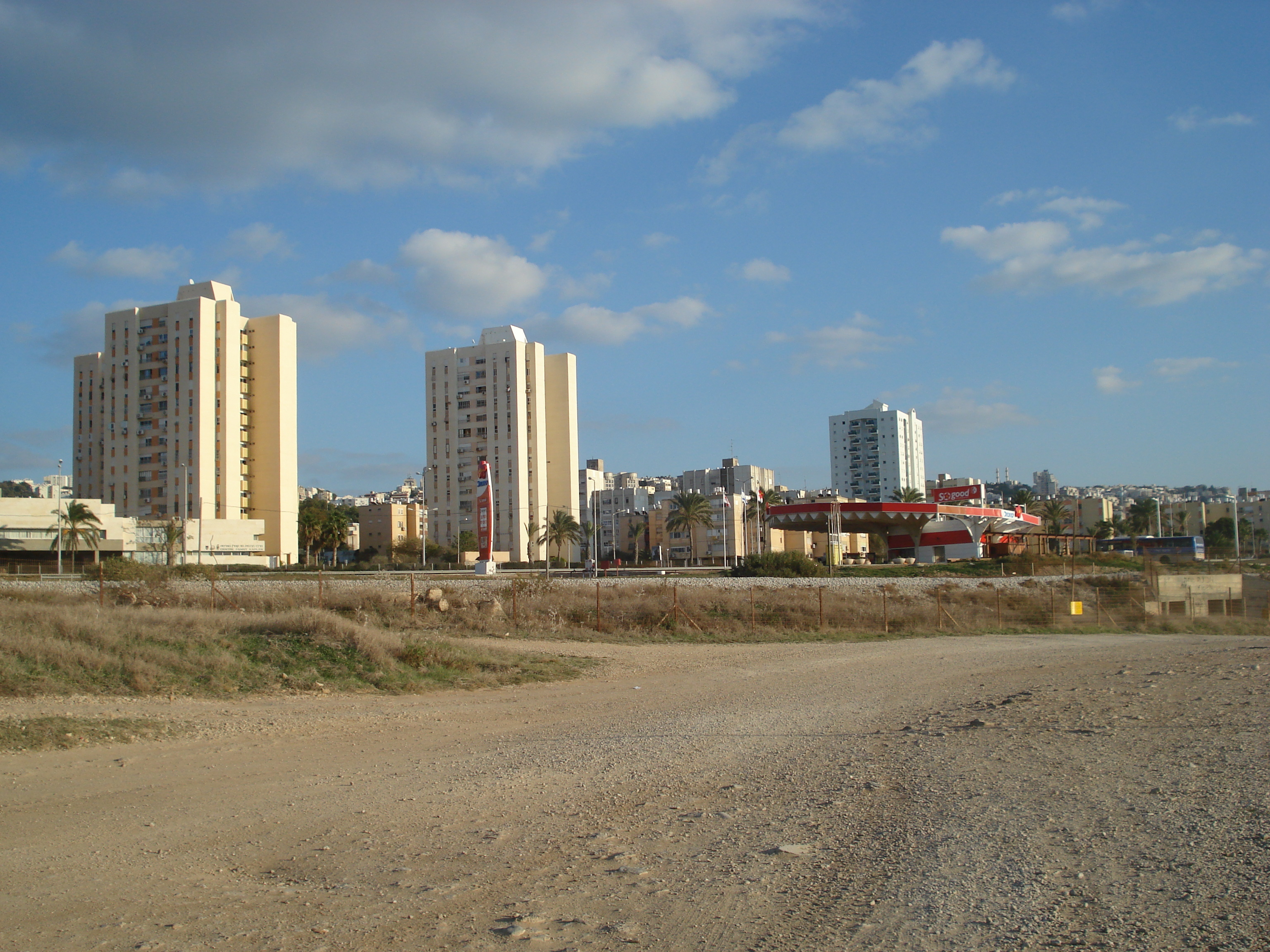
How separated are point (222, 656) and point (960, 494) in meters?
94.3

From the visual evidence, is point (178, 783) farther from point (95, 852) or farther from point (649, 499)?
point (649, 499)

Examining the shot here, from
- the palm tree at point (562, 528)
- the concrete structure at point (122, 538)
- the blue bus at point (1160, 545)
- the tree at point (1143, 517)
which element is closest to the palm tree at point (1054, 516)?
the blue bus at point (1160, 545)

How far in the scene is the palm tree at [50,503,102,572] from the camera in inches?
3273

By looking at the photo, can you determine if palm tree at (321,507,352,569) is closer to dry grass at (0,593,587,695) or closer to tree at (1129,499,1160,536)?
dry grass at (0,593,587,695)

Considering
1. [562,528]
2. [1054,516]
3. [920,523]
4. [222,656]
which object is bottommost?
[222,656]

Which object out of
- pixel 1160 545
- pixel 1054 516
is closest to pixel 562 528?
pixel 1054 516

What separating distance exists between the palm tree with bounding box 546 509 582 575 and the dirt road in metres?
102

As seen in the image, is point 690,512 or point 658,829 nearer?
point 658,829

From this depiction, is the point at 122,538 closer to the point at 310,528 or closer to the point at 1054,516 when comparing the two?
the point at 310,528

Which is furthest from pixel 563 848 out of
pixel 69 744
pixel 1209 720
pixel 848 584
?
pixel 848 584

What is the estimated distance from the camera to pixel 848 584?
52.1 metres

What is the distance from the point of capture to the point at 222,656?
1823 cm

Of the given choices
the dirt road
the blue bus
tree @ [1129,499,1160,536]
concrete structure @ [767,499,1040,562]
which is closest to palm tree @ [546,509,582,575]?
concrete structure @ [767,499,1040,562]

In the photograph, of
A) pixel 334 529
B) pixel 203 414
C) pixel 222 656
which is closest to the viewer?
pixel 222 656
